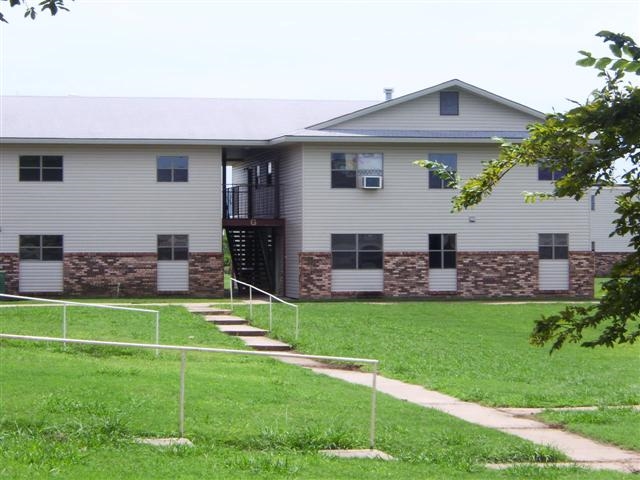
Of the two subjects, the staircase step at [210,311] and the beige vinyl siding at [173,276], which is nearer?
the staircase step at [210,311]

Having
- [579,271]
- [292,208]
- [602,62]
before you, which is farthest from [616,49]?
[579,271]

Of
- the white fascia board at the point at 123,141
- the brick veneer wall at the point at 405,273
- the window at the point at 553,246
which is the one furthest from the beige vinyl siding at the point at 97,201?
the window at the point at 553,246

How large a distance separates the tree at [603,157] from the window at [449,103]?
29.4 metres

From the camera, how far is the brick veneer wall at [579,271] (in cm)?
3872

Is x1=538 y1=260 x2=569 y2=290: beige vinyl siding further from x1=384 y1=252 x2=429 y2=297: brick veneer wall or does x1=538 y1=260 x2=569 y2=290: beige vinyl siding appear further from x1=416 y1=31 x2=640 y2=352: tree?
x1=416 y1=31 x2=640 y2=352: tree

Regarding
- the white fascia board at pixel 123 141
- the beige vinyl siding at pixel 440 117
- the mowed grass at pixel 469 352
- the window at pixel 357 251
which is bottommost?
the mowed grass at pixel 469 352

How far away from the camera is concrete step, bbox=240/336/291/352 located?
22.4 meters

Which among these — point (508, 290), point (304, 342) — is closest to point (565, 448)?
point (304, 342)

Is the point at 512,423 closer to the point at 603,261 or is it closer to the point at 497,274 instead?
the point at 497,274

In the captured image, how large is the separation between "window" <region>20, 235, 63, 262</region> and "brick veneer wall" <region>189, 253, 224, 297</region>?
14.4 ft

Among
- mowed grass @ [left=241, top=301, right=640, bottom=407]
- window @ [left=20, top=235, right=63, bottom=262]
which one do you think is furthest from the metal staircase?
mowed grass @ [left=241, top=301, right=640, bottom=407]

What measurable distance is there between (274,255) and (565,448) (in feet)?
94.0

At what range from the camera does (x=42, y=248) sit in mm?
37188

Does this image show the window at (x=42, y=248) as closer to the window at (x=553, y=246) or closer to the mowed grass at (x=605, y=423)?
the window at (x=553, y=246)
